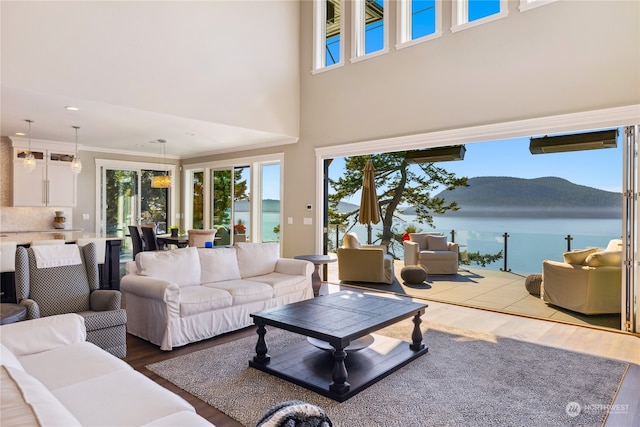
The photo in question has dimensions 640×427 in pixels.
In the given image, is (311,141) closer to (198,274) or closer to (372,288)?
(372,288)

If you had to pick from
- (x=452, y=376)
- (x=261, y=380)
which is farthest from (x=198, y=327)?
(x=452, y=376)

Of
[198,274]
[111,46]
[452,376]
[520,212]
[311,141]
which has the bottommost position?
[452,376]

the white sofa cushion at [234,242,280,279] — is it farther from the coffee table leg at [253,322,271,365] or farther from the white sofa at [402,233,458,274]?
the white sofa at [402,233,458,274]

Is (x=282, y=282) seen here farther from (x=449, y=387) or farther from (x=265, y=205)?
(x=265, y=205)

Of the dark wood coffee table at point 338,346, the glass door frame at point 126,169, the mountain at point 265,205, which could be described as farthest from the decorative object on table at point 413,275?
the glass door frame at point 126,169

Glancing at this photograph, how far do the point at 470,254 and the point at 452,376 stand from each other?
7.00m

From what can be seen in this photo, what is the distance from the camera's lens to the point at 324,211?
7398 mm

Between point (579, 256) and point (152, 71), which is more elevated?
point (152, 71)

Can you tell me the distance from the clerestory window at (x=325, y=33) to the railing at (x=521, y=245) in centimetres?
431

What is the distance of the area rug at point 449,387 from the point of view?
258 cm

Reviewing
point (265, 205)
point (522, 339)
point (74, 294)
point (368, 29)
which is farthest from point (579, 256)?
point (265, 205)

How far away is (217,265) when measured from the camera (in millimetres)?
4723

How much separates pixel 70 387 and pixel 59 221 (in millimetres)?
7642

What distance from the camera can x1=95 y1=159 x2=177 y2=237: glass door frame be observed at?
30.0ft
